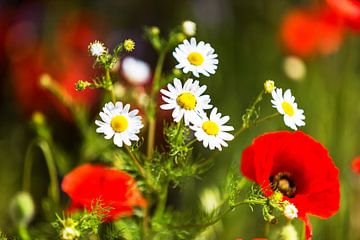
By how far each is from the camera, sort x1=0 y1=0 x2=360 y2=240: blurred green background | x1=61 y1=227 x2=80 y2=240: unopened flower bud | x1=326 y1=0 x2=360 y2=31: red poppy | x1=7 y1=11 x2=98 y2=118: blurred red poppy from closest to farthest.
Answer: x1=61 y1=227 x2=80 y2=240: unopened flower bud
x1=326 y1=0 x2=360 y2=31: red poppy
x1=0 y1=0 x2=360 y2=240: blurred green background
x1=7 y1=11 x2=98 y2=118: blurred red poppy

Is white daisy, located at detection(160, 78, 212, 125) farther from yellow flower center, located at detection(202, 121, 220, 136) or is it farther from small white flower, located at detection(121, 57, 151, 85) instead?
small white flower, located at detection(121, 57, 151, 85)

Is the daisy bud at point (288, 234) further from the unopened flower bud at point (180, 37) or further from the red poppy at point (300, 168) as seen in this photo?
the unopened flower bud at point (180, 37)

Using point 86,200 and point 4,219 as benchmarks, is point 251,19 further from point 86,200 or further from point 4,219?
point 86,200

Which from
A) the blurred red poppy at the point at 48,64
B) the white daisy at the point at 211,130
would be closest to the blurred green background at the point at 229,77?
the blurred red poppy at the point at 48,64

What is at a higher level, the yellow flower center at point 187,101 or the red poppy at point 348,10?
the red poppy at point 348,10

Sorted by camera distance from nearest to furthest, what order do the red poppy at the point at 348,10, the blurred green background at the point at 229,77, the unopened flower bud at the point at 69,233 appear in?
the unopened flower bud at the point at 69,233, the red poppy at the point at 348,10, the blurred green background at the point at 229,77

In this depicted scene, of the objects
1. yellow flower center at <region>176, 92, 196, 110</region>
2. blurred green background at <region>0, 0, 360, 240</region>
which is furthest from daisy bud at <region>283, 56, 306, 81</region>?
yellow flower center at <region>176, 92, 196, 110</region>

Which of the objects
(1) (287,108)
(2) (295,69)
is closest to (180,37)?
(1) (287,108)
